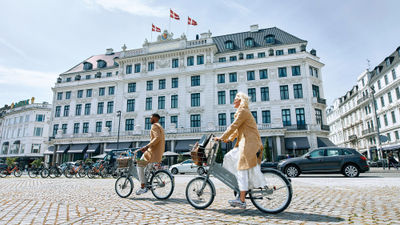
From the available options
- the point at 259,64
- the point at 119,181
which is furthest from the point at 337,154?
the point at 259,64

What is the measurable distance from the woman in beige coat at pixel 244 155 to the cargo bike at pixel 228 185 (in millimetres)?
139

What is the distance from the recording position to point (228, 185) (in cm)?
403

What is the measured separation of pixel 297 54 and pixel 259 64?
4914mm

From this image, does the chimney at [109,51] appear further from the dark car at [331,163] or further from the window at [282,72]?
the dark car at [331,163]

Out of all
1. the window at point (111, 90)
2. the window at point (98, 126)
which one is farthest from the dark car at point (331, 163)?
the window at point (111, 90)

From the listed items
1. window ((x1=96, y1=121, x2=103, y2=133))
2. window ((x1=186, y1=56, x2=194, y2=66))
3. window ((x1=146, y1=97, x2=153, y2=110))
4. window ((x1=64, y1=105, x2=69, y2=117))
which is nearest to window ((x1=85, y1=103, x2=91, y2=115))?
window ((x1=96, y1=121, x2=103, y2=133))

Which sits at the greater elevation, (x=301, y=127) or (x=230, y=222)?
(x=301, y=127)

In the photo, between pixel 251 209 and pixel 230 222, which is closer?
pixel 230 222

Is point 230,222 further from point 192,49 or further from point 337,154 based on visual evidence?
point 192,49

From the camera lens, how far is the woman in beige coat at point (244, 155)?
3760 mm

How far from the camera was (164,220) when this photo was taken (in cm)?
328

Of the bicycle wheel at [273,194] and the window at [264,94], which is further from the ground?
the window at [264,94]

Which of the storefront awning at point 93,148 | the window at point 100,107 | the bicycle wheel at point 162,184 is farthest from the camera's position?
the window at point 100,107

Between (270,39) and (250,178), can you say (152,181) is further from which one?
(270,39)
